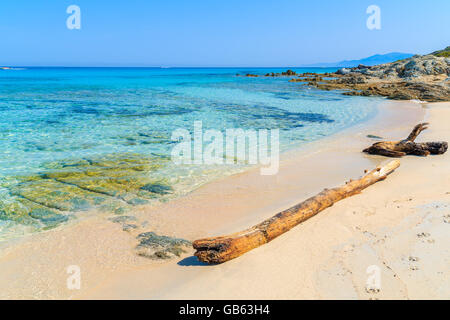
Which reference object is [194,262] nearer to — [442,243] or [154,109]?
[442,243]

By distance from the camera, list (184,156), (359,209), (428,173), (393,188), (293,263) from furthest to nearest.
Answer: (184,156)
(428,173)
(393,188)
(359,209)
(293,263)

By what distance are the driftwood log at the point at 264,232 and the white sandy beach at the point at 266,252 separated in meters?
0.12

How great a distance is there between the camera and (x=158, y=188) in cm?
743

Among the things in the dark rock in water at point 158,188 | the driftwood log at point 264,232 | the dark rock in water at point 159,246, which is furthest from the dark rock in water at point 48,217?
the driftwood log at point 264,232

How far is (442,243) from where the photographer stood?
4289 millimetres

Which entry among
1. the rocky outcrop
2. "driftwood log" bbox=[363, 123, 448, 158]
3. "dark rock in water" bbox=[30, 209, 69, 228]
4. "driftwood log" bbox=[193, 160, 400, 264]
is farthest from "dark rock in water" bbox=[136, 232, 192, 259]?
the rocky outcrop

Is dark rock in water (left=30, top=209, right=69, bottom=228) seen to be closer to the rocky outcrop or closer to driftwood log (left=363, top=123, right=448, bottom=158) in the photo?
driftwood log (left=363, top=123, right=448, bottom=158)

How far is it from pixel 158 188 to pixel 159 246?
9.10 feet

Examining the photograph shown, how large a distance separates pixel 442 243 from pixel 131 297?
4.47m

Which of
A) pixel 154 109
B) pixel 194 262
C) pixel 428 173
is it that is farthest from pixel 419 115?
pixel 194 262

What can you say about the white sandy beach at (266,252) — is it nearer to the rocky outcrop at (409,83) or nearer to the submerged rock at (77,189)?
the submerged rock at (77,189)

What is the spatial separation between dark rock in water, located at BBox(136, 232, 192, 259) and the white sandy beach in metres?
0.16

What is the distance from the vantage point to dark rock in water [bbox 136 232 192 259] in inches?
181

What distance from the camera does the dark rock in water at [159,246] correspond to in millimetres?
4586
